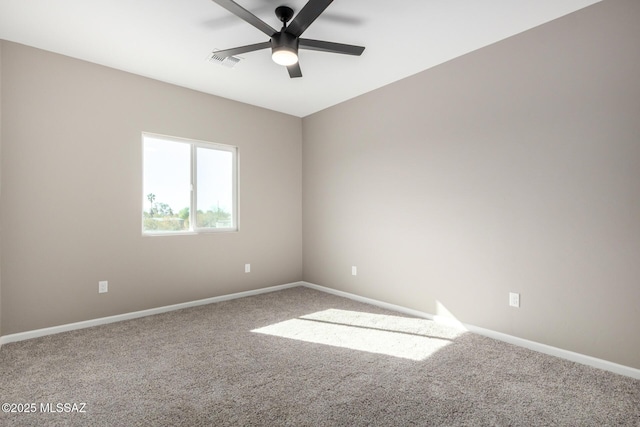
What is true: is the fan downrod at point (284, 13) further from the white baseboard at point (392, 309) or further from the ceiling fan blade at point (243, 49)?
the white baseboard at point (392, 309)

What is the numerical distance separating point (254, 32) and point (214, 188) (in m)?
2.05

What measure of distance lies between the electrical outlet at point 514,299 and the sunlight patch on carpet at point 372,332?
53cm

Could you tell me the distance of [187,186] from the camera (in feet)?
13.0

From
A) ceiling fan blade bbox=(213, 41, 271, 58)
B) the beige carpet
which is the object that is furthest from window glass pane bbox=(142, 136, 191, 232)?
ceiling fan blade bbox=(213, 41, 271, 58)

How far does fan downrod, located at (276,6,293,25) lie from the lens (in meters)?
2.34

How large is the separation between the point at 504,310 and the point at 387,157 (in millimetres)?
1955

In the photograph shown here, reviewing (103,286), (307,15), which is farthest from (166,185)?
(307,15)

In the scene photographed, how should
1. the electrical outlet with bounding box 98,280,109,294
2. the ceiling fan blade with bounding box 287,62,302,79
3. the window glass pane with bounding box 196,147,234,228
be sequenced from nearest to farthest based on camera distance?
the ceiling fan blade with bounding box 287,62,302,79 → the electrical outlet with bounding box 98,280,109,294 → the window glass pane with bounding box 196,147,234,228

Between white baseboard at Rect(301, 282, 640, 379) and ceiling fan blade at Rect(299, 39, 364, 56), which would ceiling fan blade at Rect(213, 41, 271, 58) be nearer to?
ceiling fan blade at Rect(299, 39, 364, 56)

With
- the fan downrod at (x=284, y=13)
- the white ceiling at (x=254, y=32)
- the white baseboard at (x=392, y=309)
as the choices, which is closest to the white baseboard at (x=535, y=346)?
the white baseboard at (x=392, y=309)

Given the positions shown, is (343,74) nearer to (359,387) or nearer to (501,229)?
(501,229)

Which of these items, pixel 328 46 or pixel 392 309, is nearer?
pixel 328 46

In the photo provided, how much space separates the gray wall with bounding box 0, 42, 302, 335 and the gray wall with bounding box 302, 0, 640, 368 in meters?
1.83

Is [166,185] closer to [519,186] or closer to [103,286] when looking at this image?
[103,286]
